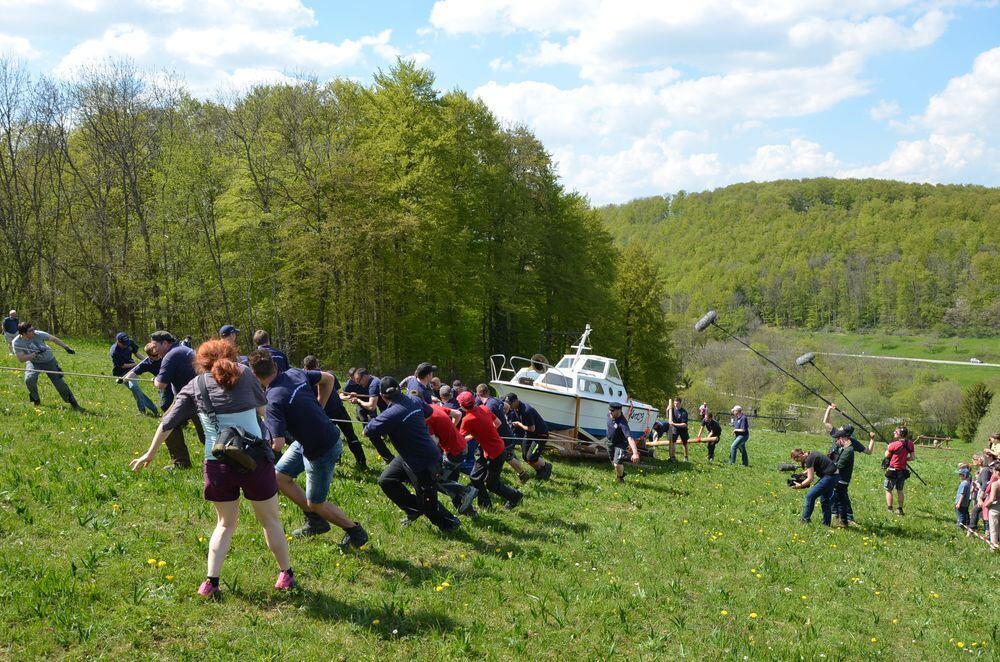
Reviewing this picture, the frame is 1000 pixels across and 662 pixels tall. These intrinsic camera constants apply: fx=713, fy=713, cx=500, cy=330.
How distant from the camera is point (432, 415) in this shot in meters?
9.66

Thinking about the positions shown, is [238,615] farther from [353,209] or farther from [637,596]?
[353,209]

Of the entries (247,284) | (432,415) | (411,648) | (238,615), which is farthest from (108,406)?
(247,284)

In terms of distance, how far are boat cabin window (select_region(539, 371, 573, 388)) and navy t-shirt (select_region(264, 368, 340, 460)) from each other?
13.2 meters

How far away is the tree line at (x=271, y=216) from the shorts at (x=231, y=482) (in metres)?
26.5

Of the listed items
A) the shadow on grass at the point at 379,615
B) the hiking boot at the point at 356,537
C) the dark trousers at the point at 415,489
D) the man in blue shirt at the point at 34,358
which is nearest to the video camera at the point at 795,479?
the dark trousers at the point at 415,489

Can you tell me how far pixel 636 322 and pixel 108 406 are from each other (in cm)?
4154

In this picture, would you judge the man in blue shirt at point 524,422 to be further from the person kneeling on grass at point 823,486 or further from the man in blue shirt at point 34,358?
the man in blue shirt at point 34,358

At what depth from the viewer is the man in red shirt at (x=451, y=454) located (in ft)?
31.4

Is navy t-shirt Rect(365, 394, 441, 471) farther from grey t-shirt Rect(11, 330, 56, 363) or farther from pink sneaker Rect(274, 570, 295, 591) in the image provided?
grey t-shirt Rect(11, 330, 56, 363)

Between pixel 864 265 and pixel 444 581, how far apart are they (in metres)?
178

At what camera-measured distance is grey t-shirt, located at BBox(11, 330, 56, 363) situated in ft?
44.2

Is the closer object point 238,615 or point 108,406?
point 238,615

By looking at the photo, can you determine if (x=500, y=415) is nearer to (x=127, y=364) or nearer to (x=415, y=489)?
(x=415, y=489)

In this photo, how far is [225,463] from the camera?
612 cm
